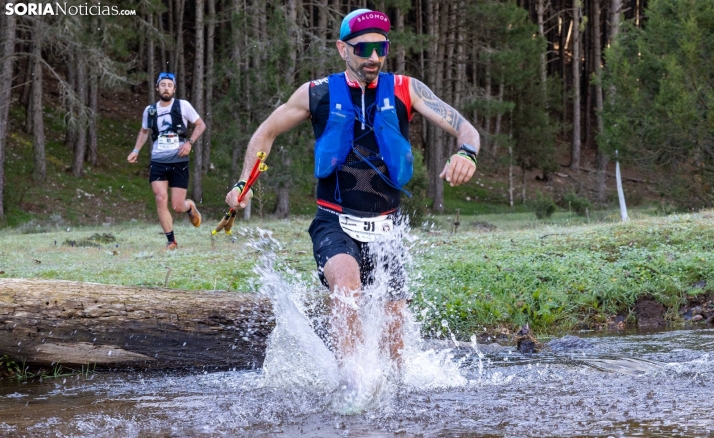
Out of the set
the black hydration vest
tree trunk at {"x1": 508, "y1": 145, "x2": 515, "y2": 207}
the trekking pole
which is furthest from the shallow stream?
tree trunk at {"x1": 508, "y1": 145, "x2": 515, "y2": 207}

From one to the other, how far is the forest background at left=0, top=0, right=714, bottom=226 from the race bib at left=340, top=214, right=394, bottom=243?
8776mm

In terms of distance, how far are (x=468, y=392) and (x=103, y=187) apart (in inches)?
1022

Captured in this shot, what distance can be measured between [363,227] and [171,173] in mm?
7321

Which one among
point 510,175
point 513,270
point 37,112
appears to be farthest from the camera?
point 510,175

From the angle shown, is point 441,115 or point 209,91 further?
point 209,91

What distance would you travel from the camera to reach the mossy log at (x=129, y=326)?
6195 millimetres

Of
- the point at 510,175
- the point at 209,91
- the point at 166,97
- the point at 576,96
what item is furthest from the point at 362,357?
the point at 576,96

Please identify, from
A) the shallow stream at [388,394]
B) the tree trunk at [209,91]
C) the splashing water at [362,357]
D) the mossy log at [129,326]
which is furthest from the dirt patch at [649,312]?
the tree trunk at [209,91]

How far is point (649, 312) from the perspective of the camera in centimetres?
848

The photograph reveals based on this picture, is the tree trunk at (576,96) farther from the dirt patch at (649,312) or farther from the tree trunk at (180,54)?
the dirt patch at (649,312)

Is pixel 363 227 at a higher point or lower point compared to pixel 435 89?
lower

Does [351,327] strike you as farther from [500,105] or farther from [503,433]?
[500,105]

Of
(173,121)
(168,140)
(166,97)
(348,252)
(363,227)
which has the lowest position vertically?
(348,252)

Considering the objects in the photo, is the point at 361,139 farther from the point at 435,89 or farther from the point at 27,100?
the point at 27,100
